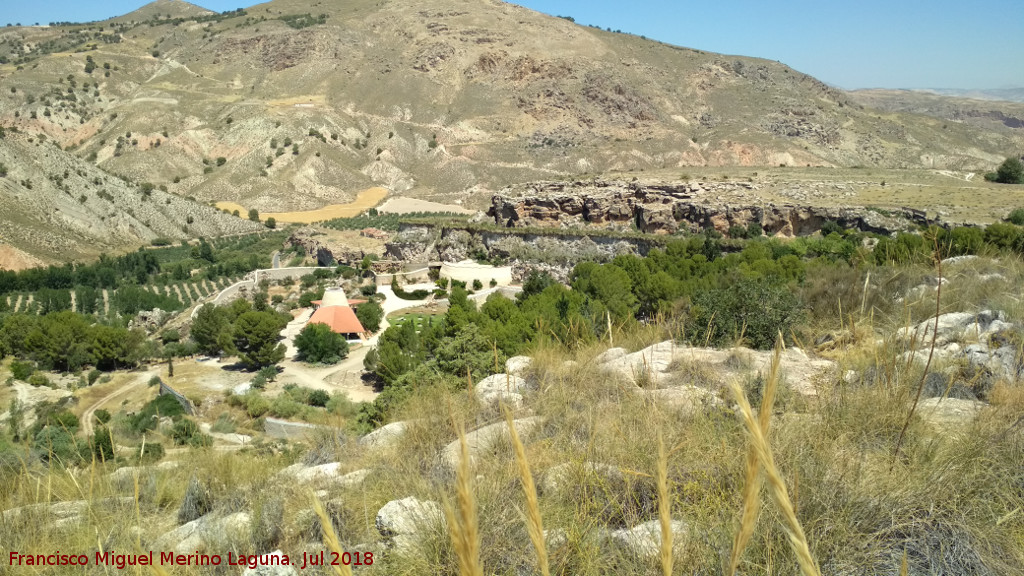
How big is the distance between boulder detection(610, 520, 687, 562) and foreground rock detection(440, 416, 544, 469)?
0.90 m

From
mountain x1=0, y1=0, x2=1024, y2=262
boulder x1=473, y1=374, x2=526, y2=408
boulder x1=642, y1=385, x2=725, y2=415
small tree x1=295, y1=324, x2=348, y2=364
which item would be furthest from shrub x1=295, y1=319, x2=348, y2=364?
mountain x1=0, y1=0, x2=1024, y2=262

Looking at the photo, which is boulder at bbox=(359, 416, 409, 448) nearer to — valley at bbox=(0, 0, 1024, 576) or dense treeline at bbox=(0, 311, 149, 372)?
valley at bbox=(0, 0, 1024, 576)

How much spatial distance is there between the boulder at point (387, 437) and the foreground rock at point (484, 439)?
0.60 metres

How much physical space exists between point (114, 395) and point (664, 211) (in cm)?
2782

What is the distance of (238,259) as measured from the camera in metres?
44.3

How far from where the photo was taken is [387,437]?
13.6 feet

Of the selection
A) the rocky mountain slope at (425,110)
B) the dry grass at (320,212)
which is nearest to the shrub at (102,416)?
the dry grass at (320,212)

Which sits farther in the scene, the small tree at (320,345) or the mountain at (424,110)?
the mountain at (424,110)

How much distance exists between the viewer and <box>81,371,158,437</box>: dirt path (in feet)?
A: 53.7

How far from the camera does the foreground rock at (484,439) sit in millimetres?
3113

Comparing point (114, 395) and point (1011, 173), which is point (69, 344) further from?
point (1011, 173)

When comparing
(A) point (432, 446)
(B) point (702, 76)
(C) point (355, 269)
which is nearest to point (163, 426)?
(A) point (432, 446)

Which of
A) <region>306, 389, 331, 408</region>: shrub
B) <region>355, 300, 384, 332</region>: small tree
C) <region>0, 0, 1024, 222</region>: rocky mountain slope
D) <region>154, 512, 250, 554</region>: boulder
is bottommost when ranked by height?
<region>306, 389, 331, 408</region>: shrub

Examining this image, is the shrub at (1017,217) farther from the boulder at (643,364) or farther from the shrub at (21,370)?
the shrub at (21,370)
